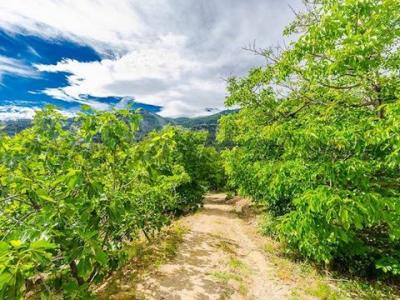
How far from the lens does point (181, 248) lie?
1284cm

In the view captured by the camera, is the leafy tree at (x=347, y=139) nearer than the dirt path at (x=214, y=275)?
Yes

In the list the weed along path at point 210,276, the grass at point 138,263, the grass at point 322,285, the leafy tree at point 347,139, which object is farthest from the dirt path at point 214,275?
the leafy tree at point 347,139

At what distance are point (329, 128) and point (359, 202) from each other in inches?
72.3

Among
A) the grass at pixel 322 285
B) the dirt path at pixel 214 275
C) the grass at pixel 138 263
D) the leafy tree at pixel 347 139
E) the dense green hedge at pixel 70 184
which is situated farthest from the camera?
the grass at pixel 322 285

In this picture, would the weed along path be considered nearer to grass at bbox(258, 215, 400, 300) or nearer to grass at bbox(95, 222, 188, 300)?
grass at bbox(95, 222, 188, 300)

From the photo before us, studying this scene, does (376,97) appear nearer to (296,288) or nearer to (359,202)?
(359,202)

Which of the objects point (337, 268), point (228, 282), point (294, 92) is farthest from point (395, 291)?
point (294, 92)

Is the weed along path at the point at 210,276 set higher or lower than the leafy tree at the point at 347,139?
lower

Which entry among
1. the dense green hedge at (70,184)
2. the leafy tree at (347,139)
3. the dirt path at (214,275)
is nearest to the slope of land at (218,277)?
the dirt path at (214,275)

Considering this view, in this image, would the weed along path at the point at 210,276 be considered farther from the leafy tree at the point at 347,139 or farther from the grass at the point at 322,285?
the leafy tree at the point at 347,139

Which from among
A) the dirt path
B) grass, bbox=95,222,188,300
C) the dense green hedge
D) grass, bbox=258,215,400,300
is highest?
the dense green hedge

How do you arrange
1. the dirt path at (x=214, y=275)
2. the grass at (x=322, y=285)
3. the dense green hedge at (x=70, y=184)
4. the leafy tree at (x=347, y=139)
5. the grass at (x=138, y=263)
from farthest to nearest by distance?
the grass at (x=322, y=285) → the dirt path at (x=214, y=275) → the grass at (x=138, y=263) → the leafy tree at (x=347, y=139) → the dense green hedge at (x=70, y=184)

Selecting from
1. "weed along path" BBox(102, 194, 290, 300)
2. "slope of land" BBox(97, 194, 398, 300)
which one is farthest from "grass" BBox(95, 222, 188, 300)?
"weed along path" BBox(102, 194, 290, 300)

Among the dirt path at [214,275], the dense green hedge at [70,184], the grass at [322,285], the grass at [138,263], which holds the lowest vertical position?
the grass at [322,285]
